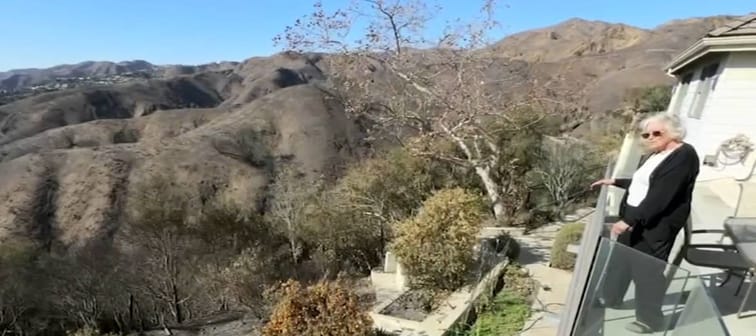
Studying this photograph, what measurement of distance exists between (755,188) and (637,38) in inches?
3060

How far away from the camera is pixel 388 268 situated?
10891 millimetres

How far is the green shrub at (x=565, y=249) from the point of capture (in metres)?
8.07

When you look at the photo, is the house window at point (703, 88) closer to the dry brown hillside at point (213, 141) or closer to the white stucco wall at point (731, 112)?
the white stucco wall at point (731, 112)

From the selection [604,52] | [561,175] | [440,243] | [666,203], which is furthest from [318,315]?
[604,52]

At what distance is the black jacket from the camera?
3291 mm

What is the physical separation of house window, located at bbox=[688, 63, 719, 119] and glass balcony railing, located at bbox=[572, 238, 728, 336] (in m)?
8.06

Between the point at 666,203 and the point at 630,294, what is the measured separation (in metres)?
0.64

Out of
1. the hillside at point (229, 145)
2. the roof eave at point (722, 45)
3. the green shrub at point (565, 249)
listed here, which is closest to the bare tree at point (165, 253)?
the hillside at point (229, 145)

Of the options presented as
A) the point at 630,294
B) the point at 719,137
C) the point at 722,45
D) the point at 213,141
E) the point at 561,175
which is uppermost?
the point at 722,45

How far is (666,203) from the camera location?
3.31 metres

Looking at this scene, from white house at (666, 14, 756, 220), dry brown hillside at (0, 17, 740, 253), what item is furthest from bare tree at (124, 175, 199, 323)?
white house at (666, 14, 756, 220)

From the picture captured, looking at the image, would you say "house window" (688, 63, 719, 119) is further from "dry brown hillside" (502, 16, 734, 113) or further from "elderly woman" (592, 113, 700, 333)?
"elderly woman" (592, 113, 700, 333)

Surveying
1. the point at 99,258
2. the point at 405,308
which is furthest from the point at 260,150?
the point at 405,308

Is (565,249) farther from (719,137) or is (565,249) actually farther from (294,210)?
(294,210)
